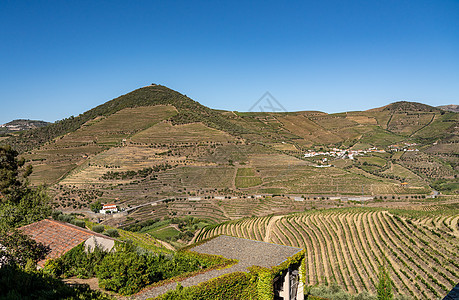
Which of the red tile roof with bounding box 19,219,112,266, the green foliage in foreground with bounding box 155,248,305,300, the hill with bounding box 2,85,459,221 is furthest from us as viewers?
the hill with bounding box 2,85,459,221

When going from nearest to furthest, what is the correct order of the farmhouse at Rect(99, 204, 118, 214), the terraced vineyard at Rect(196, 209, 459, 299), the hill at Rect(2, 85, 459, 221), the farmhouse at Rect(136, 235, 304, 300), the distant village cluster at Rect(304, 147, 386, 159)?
the farmhouse at Rect(136, 235, 304, 300) → the terraced vineyard at Rect(196, 209, 459, 299) → the farmhouse at Rect(99, 204, 118, 214) → the hill at Rect(2, 85, 459, 221) → the distant village cluster at Rect(304, 147, 386, 159)

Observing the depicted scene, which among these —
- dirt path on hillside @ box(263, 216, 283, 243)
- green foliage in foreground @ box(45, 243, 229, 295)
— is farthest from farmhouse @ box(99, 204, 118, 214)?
green foliage in foreground @ box(45, 243, 229, 295)

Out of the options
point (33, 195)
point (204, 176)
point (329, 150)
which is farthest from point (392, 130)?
point (33, 195)

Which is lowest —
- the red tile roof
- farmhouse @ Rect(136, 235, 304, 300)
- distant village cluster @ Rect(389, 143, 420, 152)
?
farmhouse @ Rect(136, 235, 304, 300)

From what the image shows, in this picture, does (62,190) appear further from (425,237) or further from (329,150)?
(329,150)

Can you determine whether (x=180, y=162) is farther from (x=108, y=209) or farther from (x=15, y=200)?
(x=15, y=200)

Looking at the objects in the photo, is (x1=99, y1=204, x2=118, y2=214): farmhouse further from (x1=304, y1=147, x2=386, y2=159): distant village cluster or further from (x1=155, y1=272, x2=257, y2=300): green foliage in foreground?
(x1=304, y1=147, x2=386, y2=159): distant village cluster

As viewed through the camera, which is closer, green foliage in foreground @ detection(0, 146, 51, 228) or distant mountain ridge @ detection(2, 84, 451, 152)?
green foliage in foreground @ detection(0, 146, 51, 228)
